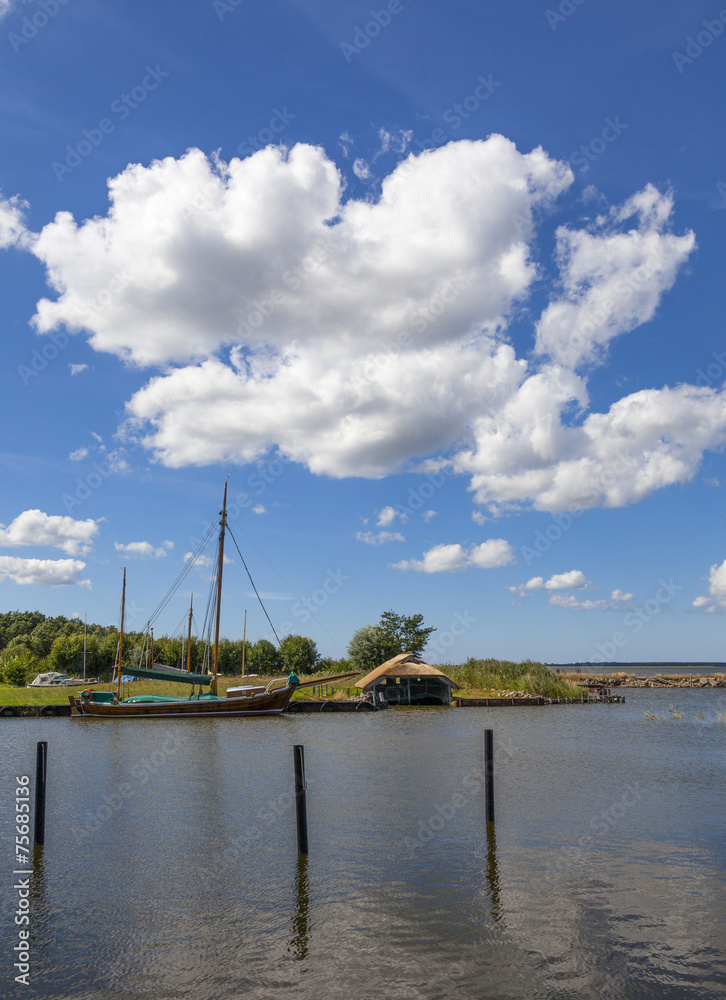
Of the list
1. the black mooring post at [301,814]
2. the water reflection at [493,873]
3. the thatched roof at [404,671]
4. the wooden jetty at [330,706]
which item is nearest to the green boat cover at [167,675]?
the wooden jetty at [330,706]

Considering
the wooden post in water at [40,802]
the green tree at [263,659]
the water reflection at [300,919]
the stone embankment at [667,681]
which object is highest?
the wooden post in water at [40,802]

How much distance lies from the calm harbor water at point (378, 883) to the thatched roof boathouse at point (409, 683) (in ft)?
120

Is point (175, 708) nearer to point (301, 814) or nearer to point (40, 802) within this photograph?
point (40, 802)

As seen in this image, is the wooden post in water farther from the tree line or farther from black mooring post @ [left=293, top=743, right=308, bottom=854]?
the tree line

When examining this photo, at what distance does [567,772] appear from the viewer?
25.8 meters

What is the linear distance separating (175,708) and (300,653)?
5662 centimetres

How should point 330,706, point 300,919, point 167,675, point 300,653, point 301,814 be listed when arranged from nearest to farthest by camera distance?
point 300,919
point 301,814
point 167,675
point 330,706
point 300,653

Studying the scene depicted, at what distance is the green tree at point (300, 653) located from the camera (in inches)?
4200

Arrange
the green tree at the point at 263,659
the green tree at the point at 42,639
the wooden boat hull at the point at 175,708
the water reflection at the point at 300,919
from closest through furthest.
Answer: the water reflection at the point at 300,919 → the wooden boat hull at the point at 175,708 → the green tree at the point at 263,659 → the green tree at the point at 42,639

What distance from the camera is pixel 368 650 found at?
280 ft

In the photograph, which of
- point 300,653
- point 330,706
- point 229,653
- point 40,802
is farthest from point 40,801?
point 229,653

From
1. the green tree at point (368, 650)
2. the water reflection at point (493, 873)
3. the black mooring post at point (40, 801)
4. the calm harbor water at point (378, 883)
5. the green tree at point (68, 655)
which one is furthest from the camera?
the green tree at point (68, 655)

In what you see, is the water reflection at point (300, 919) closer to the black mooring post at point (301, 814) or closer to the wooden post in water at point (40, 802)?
the black mooring post at point (301, 814)

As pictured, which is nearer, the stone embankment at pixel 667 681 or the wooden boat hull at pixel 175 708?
the wooden boat hull at pixel 175 708
